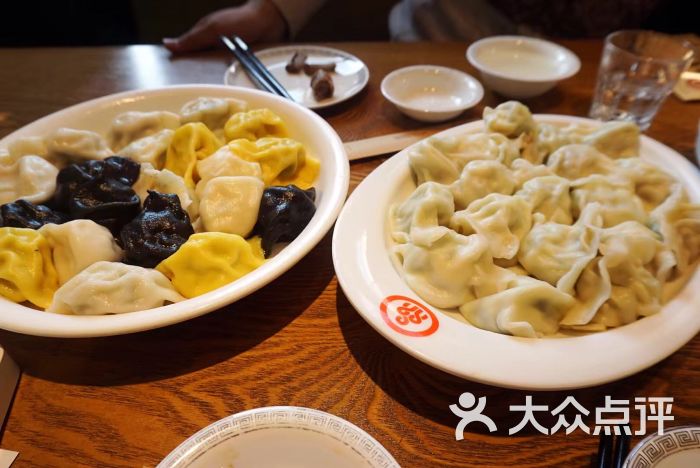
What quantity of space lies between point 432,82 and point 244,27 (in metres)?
1.29

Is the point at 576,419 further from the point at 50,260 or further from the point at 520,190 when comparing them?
the point at 50,260

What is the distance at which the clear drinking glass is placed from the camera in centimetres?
209

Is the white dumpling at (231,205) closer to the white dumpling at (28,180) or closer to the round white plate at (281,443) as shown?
the white dumpling at (28,180)

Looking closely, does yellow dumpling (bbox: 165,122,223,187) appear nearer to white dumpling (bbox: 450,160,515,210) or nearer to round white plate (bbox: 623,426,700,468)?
white dumpling (bbox: 450,160,515,210)

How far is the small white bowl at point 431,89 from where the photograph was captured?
7.47 feet

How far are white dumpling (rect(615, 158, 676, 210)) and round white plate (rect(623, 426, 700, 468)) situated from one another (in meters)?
0.86

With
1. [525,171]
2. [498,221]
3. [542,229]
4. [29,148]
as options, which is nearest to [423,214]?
[498,221]

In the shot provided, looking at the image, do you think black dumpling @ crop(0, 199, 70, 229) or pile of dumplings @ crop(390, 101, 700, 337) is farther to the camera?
black dumpling @ crop(0, 199, 70, 229)

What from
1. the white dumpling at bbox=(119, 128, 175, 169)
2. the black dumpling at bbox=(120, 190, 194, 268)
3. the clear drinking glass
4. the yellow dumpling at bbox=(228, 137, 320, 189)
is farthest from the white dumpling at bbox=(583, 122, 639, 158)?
the white dumpling at bbox=(119, 128, 175, 169)

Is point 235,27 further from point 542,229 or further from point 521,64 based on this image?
point 542,229

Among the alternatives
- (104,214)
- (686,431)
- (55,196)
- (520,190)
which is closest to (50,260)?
(104,214)

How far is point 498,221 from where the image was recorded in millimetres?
1389

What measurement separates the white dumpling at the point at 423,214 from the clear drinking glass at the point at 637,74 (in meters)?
1.24

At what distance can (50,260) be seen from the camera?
139 centimetres
